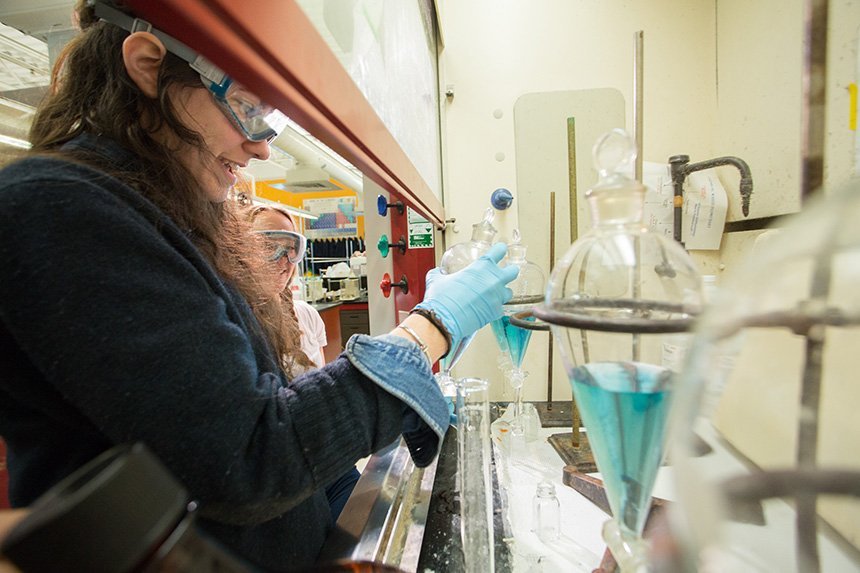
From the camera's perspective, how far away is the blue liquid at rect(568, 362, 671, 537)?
1.32ft

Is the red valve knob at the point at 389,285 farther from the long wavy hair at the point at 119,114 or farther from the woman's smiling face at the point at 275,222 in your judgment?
the long wavy hair at the point at 119,114

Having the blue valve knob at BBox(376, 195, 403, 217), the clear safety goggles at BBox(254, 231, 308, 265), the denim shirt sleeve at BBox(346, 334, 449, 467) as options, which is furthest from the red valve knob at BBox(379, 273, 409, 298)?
the denim shirt sleeve at BBox(346, 334, 449, 467)

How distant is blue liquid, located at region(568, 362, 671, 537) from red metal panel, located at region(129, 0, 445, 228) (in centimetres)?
46

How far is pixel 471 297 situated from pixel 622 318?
0.52 meters

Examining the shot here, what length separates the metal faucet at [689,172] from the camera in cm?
141

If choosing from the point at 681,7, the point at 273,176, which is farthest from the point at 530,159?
the point at 273,176

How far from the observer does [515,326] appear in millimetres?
1036

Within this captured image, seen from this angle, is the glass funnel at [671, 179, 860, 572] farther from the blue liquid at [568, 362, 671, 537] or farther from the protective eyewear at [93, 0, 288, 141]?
the protective eyewear at [93, 0, 288, 141]

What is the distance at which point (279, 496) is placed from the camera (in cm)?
52

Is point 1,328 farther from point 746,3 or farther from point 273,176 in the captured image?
point 273,176

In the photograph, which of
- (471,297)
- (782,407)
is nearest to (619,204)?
(782,407)

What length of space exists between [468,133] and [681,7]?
122cm

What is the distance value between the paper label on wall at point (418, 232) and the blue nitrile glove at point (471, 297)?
106cm

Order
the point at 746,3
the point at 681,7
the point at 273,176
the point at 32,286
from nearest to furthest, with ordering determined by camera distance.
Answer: the point at 32,286 < the point at 746,3 < the point at 681,7 < the point at 273,176
